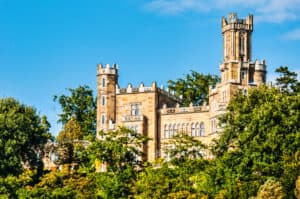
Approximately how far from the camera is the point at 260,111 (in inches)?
2788

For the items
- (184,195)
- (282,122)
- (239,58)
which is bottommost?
(184,195)

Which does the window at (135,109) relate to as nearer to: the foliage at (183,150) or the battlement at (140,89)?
the battlement at (140,89)

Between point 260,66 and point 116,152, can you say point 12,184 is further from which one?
point 260,66

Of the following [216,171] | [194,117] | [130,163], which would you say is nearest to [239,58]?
[194,117]

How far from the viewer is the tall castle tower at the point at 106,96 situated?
3748 inches

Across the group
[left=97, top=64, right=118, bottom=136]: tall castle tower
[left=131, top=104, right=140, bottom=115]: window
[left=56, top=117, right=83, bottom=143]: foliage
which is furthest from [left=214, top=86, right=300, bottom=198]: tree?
[left=56, top=117, right=83, bottom=143]: foliage

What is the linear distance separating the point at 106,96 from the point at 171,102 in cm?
690

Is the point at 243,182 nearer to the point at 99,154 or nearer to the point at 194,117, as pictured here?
the point at 99,154

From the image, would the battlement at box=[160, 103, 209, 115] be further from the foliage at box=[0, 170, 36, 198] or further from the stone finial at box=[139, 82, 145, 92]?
the foliage at box=[0, 170, 36, 198]

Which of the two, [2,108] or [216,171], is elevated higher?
[2,108]

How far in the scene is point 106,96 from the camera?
9588 cm

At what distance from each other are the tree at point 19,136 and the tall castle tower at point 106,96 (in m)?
6.53

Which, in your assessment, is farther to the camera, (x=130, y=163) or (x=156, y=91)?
(x=156, y=91)

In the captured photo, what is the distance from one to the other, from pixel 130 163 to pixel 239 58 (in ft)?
67.0
